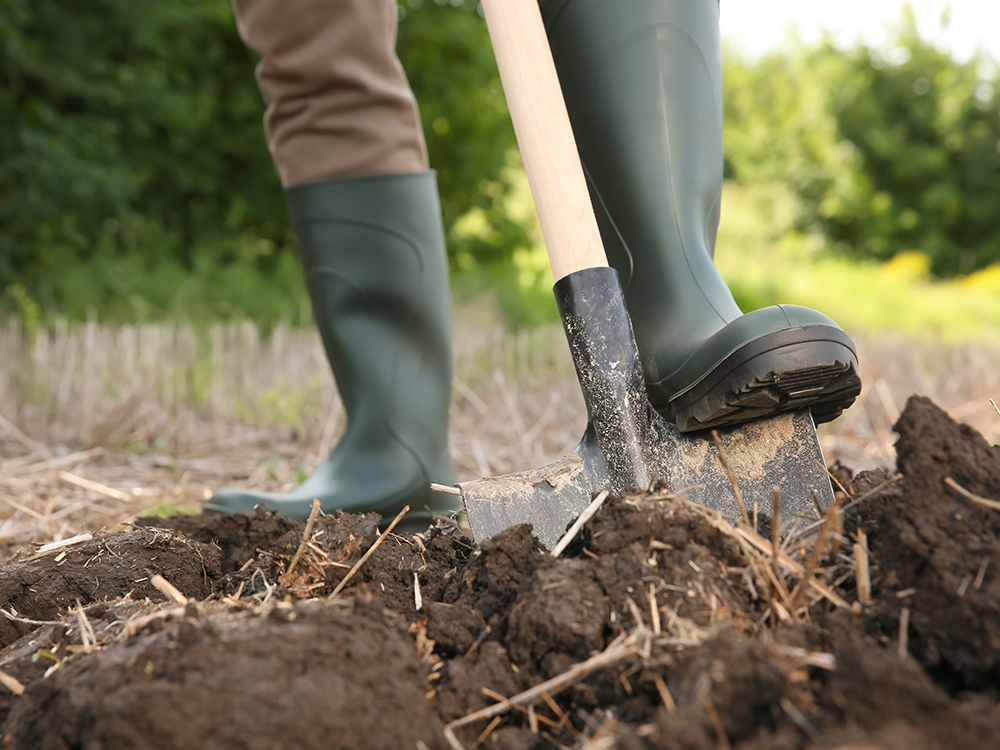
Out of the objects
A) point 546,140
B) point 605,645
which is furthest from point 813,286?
point 605,645

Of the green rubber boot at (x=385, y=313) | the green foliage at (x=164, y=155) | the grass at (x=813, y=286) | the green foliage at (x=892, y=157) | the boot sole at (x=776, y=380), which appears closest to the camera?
the boot sole at (x=776, y=380)

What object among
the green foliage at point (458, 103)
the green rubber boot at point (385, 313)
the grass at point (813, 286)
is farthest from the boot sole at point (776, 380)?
the green foliage at point (458, 103)

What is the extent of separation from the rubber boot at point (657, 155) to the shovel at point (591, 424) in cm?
5

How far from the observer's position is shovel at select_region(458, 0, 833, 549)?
1.03m

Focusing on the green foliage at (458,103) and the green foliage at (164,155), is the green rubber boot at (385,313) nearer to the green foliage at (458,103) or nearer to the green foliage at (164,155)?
the green foliage at (164,155)

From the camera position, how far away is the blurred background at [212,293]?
2.58m

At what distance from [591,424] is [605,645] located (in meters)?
0.43

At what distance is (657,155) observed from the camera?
1.18 metres

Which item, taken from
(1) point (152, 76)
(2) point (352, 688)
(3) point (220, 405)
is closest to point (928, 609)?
(2) point (352, 688)

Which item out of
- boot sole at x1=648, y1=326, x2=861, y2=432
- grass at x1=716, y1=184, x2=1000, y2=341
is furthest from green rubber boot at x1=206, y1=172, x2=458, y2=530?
grass at x1=716, y1=184, x2=1000, y2=341

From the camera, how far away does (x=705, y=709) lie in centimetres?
61

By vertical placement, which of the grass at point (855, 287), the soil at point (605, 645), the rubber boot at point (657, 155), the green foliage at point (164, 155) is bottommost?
the grass at point (855, 287)

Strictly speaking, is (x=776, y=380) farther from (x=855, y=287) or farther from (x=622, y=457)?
(x=855, y=287)

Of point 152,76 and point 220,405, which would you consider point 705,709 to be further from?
point 152,76
